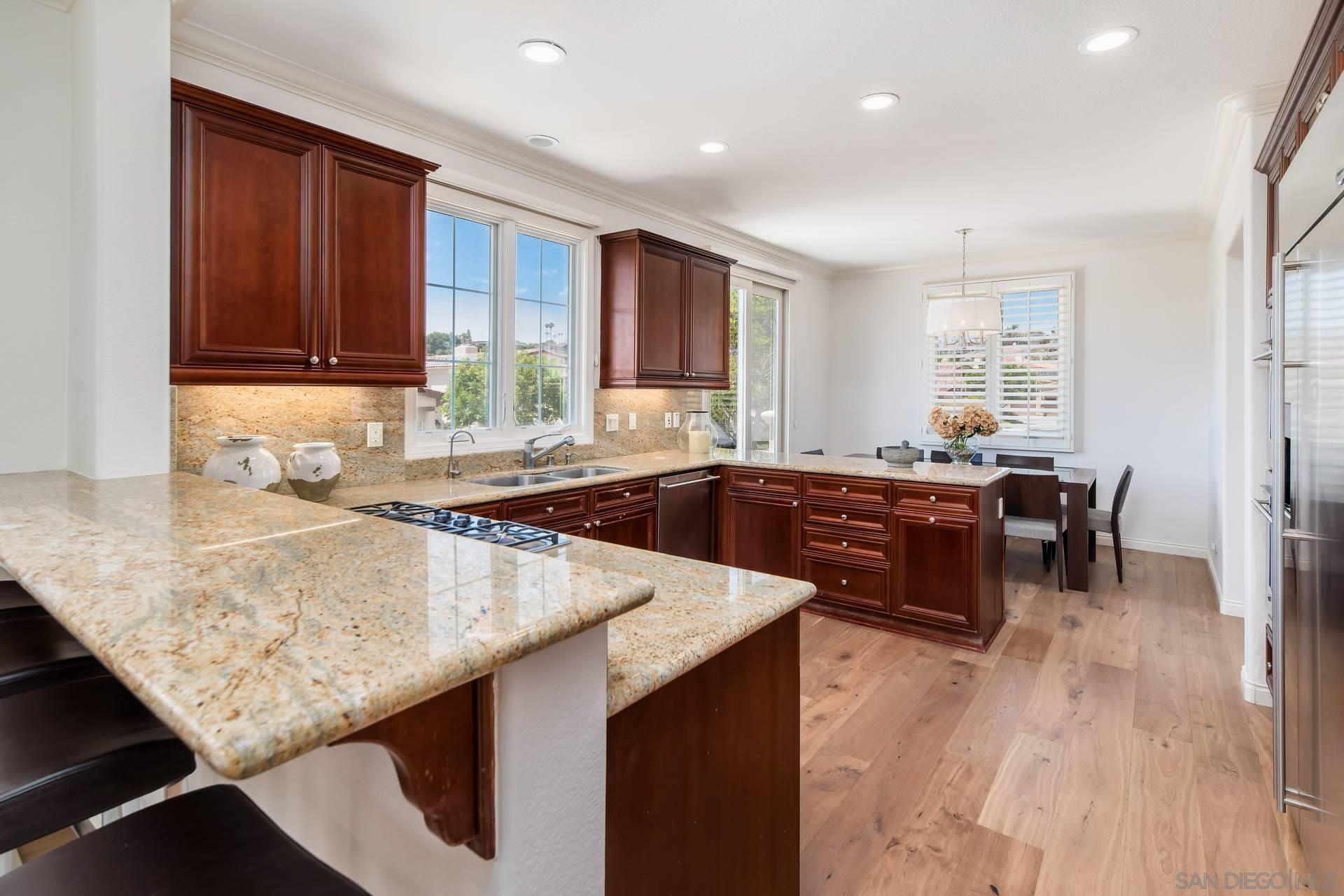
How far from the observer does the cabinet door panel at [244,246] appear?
88.7 inches

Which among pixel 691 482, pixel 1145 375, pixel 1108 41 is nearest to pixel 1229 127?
pixel 1108 41

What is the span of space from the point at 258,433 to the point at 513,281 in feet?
5.27

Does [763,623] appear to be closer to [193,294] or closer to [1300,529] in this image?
[1300,529]

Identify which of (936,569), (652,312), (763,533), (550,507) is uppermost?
(652,312)

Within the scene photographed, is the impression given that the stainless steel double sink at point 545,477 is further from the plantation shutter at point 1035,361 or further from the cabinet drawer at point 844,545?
the plantation shutter at point 1035,361

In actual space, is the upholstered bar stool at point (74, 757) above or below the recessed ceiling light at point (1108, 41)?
below

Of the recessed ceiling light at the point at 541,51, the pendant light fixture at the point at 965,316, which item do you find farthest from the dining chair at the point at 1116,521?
the recessed ceiling light at the point at 541,51

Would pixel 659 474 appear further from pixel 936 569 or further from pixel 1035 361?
pixel 1035 361

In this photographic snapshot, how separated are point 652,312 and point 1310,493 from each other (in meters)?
3.28

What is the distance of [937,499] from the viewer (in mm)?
3488

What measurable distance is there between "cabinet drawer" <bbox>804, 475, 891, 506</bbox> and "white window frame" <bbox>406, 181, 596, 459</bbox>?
1443 mm

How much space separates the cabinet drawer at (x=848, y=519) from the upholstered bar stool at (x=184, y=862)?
10.7 ft

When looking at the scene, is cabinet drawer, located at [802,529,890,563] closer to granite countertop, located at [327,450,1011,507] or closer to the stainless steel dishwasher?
→ granite countertop, located at [327,450,1011,507]

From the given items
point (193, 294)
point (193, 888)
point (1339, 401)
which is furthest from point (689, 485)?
point (193, 888)
